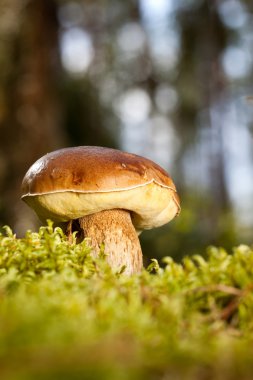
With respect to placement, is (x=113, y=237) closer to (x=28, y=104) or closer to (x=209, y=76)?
(x=28, y=104)

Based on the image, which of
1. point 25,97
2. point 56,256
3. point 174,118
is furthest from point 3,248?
point 174,118

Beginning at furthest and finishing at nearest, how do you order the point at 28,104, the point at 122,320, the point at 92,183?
the point at 28,104 < the point at 92,183 < the point at 122,320

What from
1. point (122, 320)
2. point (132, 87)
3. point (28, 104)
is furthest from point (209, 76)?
point (122, 320)

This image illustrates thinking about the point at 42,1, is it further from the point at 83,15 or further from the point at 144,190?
the point at 144,190

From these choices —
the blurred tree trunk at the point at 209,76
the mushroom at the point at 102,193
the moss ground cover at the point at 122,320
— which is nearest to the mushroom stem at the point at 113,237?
the mushroom at the point at 102,193

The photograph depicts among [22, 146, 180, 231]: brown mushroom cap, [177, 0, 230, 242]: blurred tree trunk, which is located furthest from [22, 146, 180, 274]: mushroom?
[177, 0, 230, 242]: blurred tree trunk

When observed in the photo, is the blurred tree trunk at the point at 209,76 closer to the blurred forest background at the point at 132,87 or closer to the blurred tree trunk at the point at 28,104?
the blurred forest background at the point at 132,87

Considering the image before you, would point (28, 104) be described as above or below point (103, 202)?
above
